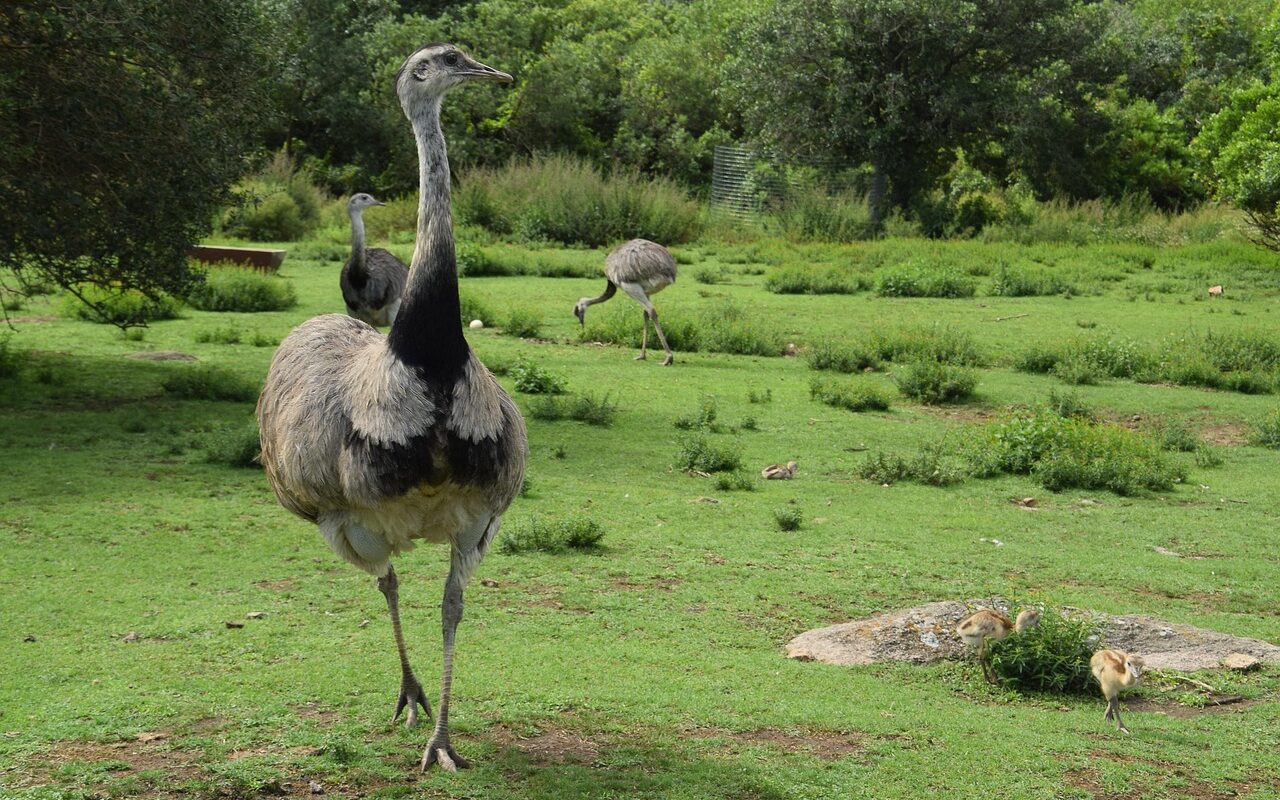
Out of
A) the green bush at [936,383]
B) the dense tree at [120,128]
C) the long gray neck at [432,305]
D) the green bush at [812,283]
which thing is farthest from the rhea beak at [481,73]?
the green bush at [812,283]

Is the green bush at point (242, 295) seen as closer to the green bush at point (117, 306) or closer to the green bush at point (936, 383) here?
the green bush at point (117, 306)

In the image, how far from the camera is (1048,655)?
579 cm

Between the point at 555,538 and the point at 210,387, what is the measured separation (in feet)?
15.8

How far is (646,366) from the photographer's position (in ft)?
46.4

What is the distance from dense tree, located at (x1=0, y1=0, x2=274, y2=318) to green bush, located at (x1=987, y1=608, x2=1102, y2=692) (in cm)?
706

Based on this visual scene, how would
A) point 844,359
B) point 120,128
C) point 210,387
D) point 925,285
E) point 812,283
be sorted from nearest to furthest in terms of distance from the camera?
point 120,128
point 210,387
point 844,359
point 925,285
point 812,283

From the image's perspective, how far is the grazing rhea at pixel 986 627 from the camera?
18.8ft

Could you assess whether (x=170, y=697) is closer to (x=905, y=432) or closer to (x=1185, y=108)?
(x=905, y=432)

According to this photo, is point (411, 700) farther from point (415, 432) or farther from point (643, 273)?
point (643, 273)

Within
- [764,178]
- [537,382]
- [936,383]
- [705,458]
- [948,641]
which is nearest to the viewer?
[948,641]

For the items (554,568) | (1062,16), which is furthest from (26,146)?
(1062,16)

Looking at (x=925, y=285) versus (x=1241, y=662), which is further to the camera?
(x=925, y=285)

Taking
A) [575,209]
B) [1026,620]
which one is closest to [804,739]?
[1026,620]

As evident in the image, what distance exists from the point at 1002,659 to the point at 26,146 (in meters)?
7.46
